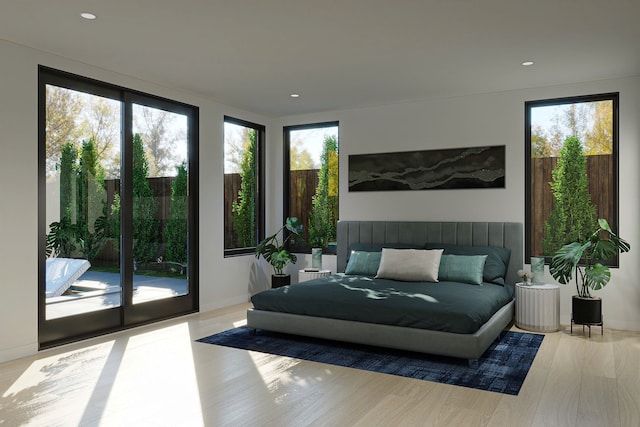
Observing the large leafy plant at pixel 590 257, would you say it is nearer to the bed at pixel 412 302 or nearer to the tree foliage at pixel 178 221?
the bed at pixel 412 302

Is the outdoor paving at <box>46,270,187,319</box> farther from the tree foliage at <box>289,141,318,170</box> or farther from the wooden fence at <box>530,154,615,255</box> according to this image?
the wooden fence at <box>530,154,615,255</box>

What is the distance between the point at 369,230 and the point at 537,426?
3.84 meters

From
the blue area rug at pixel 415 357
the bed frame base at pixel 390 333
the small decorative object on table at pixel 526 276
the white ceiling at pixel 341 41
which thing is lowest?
the blue area rug at pixel 415 357

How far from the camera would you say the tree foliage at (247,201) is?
22.4 feet

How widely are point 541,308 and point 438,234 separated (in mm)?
1460

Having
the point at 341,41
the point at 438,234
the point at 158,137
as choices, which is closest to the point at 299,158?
the point at 158,137

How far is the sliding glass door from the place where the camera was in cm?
448

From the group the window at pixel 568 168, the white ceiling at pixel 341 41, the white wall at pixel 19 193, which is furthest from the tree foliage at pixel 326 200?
the white wall at pixel 19 193

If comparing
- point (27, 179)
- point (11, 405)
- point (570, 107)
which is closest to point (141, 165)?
point (27, 179)

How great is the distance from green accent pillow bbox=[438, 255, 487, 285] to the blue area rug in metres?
0.66

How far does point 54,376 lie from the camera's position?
12.0ft

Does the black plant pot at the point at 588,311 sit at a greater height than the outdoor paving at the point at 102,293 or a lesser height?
lesser

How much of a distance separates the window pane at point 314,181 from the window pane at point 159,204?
1.80 m

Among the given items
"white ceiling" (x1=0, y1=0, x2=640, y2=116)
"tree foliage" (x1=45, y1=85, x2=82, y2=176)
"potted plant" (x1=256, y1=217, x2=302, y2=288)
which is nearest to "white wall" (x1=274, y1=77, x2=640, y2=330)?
"white ceiling" (x1=0, y1=0, x2=640, y2=116)
